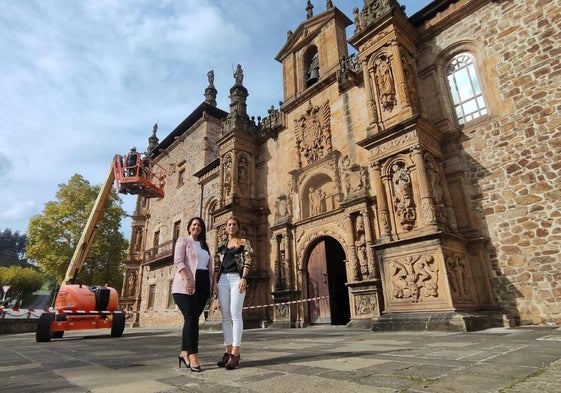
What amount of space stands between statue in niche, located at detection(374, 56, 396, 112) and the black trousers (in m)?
7.60

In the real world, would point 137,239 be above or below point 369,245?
above

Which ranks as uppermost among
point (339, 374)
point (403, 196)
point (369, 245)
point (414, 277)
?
point (403, 196)

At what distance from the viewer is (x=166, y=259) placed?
2091 centimetres

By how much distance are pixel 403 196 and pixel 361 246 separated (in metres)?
2.47

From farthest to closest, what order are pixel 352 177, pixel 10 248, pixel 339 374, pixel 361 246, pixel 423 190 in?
pixel 10 248
pixel 352 177
pixel 361 246
pixel 423 190
pixel 339 374

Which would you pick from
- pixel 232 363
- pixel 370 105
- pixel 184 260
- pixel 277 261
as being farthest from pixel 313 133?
pixel 232 363

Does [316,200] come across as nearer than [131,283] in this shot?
Yes

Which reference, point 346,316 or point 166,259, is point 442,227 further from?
point 166,259

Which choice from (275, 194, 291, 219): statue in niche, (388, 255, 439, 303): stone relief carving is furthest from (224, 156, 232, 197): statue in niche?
(388, 255, 439, 303): stone relief carving

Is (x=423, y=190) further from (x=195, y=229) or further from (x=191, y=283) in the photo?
(x=191, y=283)

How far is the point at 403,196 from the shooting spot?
787 cm

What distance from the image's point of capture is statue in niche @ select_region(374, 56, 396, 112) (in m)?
9.02

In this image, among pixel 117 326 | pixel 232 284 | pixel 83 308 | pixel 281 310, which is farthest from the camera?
pixel 281 310

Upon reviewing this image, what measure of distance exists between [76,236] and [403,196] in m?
26.7
